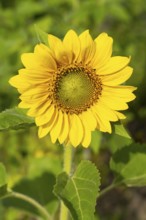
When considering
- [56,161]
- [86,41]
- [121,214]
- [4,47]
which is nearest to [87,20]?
[4,47]

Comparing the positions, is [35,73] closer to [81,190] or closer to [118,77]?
[118,77]

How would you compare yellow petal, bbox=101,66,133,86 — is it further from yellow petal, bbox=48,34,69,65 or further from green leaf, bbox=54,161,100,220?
green leaf, bbox=54,161,100,220

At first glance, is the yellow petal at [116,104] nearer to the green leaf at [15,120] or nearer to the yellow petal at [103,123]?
the yellow petal at [103,123]

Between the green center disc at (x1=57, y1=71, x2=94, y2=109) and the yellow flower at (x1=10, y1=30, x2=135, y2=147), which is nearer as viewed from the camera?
the yellow flower at (x1=10, y1=30, x2=135, y2=147)

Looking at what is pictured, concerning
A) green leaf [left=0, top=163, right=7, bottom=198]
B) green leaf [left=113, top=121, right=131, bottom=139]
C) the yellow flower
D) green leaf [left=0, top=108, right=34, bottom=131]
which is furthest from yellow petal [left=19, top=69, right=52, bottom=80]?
green leaf [left=0, top=163, right=7, bottom=198]

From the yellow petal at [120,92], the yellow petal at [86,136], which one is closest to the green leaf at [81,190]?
the yellow petal at [86,136]

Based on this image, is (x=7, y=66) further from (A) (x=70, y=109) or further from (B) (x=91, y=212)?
(B) (x=91, y=212)
